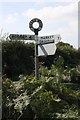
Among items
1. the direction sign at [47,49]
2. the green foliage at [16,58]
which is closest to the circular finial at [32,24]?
the direction sign at [47,49]

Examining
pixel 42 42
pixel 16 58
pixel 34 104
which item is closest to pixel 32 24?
pixel 42 42

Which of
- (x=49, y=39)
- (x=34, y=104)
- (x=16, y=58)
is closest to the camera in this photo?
(x=34, y=104)

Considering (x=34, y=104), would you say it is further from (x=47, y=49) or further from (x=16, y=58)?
(x=16, y=58)

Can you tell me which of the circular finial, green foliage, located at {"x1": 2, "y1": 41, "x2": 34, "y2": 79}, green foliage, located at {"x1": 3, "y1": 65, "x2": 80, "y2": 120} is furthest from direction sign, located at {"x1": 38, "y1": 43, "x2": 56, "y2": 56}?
green foliage, located at {"x1": 2, "y1": 41, "x2": 34, "y2": 79}

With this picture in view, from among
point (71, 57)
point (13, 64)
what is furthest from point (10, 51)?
point (71, 57)

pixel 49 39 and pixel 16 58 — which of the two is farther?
pixel 16 58

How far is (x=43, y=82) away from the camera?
7.90 meters

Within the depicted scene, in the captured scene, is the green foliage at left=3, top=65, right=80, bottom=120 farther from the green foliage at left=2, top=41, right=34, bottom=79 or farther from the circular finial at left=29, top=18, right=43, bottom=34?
the green foliage at left=2, top=41, right=34, bottom=79

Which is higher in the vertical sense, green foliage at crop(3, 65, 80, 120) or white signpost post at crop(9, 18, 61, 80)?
white signpost post at crop(9, 18, 61, 80)

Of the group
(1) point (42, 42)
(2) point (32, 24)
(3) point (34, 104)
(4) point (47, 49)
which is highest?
(2) point (32, 24)

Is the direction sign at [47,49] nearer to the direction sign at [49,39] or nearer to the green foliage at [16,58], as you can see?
the direction sign at [49,39]

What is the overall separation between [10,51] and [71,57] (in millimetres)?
5370

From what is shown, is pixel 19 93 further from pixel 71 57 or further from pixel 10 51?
pixel 71 57

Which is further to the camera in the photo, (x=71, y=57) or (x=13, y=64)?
(x=71, y=57)
